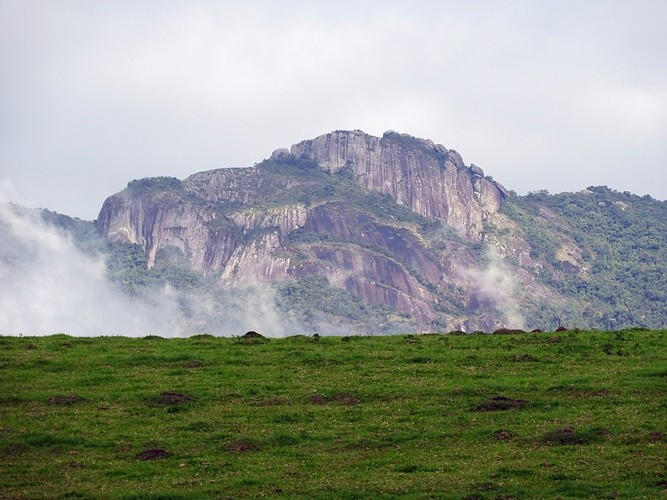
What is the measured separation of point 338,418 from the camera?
39031mm

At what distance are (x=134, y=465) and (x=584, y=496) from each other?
13874mm

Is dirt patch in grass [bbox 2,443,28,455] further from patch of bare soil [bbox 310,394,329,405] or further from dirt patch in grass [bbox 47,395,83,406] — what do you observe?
patch of bare soil [bbox 310,394,329,405]

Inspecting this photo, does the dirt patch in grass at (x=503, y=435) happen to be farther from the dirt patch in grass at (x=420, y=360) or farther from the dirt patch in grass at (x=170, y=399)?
the dirt patch in grass at (x=170, y=399)

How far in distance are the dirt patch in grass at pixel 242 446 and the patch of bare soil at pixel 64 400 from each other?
8120 mm

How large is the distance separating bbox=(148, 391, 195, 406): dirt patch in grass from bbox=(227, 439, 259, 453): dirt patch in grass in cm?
531

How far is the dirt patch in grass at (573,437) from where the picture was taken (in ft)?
116

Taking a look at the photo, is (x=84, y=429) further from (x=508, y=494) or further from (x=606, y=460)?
(x=606, y=460)

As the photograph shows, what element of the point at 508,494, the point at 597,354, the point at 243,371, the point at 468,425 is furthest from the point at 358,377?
the point at 508,494

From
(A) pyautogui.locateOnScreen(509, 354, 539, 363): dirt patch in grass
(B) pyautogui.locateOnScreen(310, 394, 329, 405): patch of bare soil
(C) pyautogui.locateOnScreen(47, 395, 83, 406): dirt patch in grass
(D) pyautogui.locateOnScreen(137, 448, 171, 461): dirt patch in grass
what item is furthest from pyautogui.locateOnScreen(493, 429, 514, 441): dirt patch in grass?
(C) pyautogui.locateOnScreen(47, 395, 83, 406): dirt patch in grass

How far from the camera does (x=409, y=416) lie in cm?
3900

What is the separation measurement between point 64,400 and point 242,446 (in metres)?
8.92

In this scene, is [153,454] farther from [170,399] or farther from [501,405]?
[501,405]

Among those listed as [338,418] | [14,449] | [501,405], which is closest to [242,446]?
[338,418]

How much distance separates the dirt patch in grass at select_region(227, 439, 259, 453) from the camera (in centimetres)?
3581
